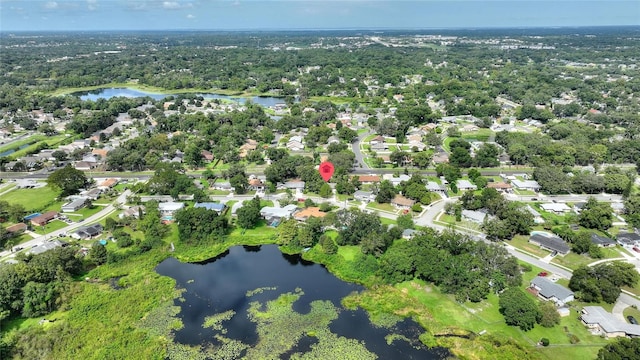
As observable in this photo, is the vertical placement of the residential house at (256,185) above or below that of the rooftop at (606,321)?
above

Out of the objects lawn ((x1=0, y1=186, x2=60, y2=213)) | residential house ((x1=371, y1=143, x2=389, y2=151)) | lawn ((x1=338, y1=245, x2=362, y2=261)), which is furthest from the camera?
residential house ((x1=371, y1=143, x2=389, y2=151))

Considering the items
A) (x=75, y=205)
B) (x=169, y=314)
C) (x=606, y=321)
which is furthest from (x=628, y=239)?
(x=75, y=205)

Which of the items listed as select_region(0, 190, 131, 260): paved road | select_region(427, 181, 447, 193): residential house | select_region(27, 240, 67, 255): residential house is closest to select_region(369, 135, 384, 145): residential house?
select_region(427, 181, 447, 193): residential house

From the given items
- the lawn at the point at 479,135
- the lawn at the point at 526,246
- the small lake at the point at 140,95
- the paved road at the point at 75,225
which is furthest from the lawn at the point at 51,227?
the small lake at the point at 140,95

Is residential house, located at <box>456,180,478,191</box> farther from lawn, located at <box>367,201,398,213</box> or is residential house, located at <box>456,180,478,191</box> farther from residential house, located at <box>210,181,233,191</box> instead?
residential house, located at <box>210,181,233,191</box>

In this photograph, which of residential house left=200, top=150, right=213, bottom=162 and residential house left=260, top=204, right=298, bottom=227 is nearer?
residential house left=260, top=204, right=298, bottom=227

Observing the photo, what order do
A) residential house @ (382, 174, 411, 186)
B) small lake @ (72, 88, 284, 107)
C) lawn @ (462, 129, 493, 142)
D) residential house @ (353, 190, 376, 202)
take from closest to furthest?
residential house @ (353, 190, 376, 202) → residential house @ (382, 174, 411, 186) → lawn @ (462, 129, 493, 142) → small lake @ (72, 88, 284, 107)

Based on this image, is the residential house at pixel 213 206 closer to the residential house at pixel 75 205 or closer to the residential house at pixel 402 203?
the residential house at pixel 75 205
